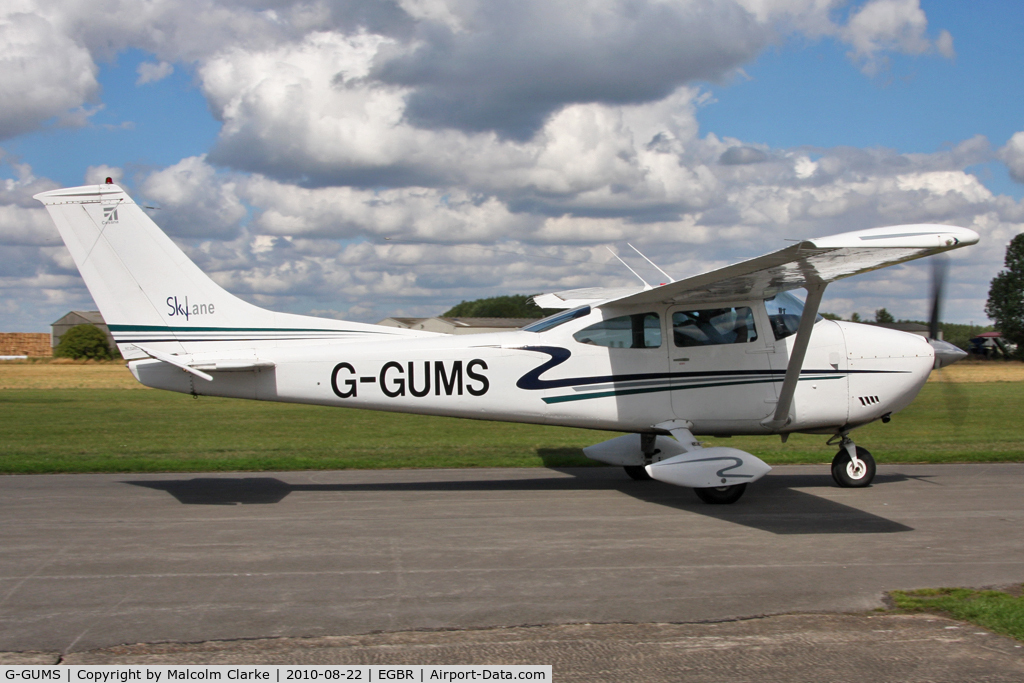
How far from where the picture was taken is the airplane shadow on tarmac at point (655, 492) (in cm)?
819

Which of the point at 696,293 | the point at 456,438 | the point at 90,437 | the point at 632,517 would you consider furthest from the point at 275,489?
the point at 90,437

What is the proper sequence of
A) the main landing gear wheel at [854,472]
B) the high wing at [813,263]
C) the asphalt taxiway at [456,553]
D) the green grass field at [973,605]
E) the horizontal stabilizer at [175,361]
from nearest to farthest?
the green grass field at [973,605]
the asphalt taxiway at [456,553]
the high wing at [813,263]
the horizontal stabilizer at [175,361]
the main landing gear wheel at [854,472]

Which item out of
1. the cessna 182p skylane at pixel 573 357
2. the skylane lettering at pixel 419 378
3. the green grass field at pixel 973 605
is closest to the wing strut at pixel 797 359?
the cessna 182p skylane at pixel 573 357

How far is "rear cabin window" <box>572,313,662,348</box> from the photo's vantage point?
395 inches

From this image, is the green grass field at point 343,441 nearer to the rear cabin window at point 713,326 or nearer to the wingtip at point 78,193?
the rear cabin window at point 713,326

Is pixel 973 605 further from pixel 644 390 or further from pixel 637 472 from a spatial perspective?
pixel 637 472

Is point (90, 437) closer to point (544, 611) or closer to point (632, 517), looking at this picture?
point (632, 517)

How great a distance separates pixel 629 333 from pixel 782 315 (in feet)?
6.69

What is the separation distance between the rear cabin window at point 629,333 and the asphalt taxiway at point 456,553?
6.40 feet

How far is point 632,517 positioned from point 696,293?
2902 mm

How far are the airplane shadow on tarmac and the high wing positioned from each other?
2.55 metres

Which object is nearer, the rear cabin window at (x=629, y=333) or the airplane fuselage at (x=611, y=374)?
the airplane fuselage at (x=611, y=374)

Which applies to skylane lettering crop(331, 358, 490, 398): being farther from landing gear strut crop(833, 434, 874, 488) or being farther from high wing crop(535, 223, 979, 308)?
landing gear strut crop(833, 434, 874, 488)

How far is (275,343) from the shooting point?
32.1ft
